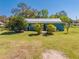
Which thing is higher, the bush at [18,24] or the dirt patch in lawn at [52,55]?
the bush at [18,24]

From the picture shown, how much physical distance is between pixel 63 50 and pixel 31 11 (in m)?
49.2

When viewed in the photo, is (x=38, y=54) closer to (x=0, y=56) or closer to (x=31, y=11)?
(x=0, y=56)

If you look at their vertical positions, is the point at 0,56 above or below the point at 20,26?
below

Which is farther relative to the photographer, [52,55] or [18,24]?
[18,24]

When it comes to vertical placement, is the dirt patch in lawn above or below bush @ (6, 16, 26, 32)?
below

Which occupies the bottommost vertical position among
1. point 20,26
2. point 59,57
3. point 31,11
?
point 59,57

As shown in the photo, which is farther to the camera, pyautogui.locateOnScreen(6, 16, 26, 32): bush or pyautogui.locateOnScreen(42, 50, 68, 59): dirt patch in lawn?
pyautogui.locateOnScreen(6, 16, 26, 32): bush

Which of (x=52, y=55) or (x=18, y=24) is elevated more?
(x=18, y=24)

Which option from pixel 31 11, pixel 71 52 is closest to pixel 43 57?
pixel 71 52

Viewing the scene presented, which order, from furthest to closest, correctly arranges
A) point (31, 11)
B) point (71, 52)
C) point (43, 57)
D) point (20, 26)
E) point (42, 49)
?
1. point (31, 11)
2. point (20, 26)
3. point (42, 49)
4. point (71, 52)
5. point (43, 57)

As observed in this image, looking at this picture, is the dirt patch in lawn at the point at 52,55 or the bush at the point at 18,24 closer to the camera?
the dirt patch in lawn at the point at 52,55

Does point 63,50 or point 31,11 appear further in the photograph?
point 31,11

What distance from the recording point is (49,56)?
1655cm

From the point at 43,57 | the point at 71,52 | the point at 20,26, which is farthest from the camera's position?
the point at 20,26
